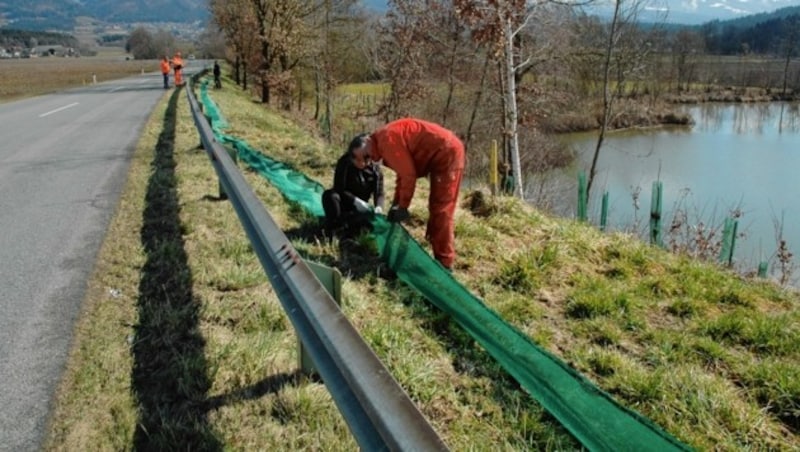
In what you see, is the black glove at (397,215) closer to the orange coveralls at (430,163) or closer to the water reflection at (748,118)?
the orange coveralls at (430,163)

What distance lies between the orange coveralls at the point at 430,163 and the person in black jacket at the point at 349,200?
0.28m

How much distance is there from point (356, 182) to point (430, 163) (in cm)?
97

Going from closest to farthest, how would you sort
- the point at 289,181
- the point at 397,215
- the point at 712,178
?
the point at 397,215, the point at 289,181, the point at 712,178

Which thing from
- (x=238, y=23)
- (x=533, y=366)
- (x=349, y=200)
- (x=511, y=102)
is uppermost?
(x=238, y=23)

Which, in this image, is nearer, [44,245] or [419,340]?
[419,340]

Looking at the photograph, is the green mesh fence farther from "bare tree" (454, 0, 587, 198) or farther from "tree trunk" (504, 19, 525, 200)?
"tree trunk" (504, 19, 525, 200)

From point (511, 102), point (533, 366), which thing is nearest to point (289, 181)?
point (533, 366)

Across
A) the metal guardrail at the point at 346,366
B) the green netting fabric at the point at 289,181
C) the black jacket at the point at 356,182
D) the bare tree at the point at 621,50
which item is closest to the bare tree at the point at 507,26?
the bare tree at the point at 621,50

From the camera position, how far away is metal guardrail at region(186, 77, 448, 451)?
165 cm

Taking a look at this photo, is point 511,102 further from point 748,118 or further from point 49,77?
point 49,77

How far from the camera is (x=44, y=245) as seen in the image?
505 centimetres

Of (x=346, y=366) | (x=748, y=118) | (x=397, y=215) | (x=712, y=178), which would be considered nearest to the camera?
(x=346, y=366)

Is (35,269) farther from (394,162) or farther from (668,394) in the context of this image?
(668,394)

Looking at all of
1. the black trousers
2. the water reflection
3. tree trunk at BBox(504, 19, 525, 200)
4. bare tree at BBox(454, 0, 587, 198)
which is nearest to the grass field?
bare tree at BBox(454, 0, 587, 198)
